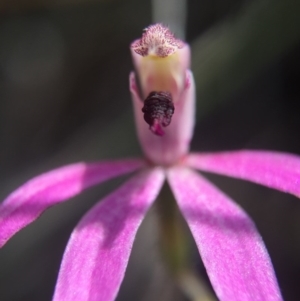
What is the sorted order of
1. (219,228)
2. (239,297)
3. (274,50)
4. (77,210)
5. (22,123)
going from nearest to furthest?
(239,297), (219,228), (274,50), (77,210), (22,123)

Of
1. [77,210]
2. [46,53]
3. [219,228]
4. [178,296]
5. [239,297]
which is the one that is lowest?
[239,297]

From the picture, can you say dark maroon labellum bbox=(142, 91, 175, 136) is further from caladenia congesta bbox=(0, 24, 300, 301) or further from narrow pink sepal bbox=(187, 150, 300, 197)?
narrow pink sepal bbox=(187, 150, 300, 197)

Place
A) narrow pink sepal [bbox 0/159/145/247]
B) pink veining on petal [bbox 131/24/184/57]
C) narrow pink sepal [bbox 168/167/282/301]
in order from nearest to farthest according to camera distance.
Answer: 1. narrow pink sepal [bbox 168/167/282/301]
2. narrow pink sepal [bbox 0/159/145/247]
3. pink veining on petal [bbox 131/24/184/57]

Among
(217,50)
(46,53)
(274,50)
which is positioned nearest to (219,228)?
(217,50)

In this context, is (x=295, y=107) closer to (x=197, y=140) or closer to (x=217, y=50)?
(x=197, y=140)

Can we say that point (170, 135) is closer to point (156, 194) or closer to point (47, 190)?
point (156, 194)

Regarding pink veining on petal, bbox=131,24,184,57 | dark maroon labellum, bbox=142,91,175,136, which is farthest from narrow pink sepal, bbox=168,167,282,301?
pink veining on petal, bbox=131,24,184,57

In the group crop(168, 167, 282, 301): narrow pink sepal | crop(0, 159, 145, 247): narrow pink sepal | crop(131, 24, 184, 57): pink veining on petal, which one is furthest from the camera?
crop(131, 24, 184, 57): pink veining on petal

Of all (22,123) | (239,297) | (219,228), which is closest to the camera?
(239,297)

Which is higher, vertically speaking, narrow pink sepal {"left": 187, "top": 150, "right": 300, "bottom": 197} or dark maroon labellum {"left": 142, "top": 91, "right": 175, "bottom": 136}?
dark maroon labellum {"left": 142, "top": 91, "right": 175, "bottom": 136}
